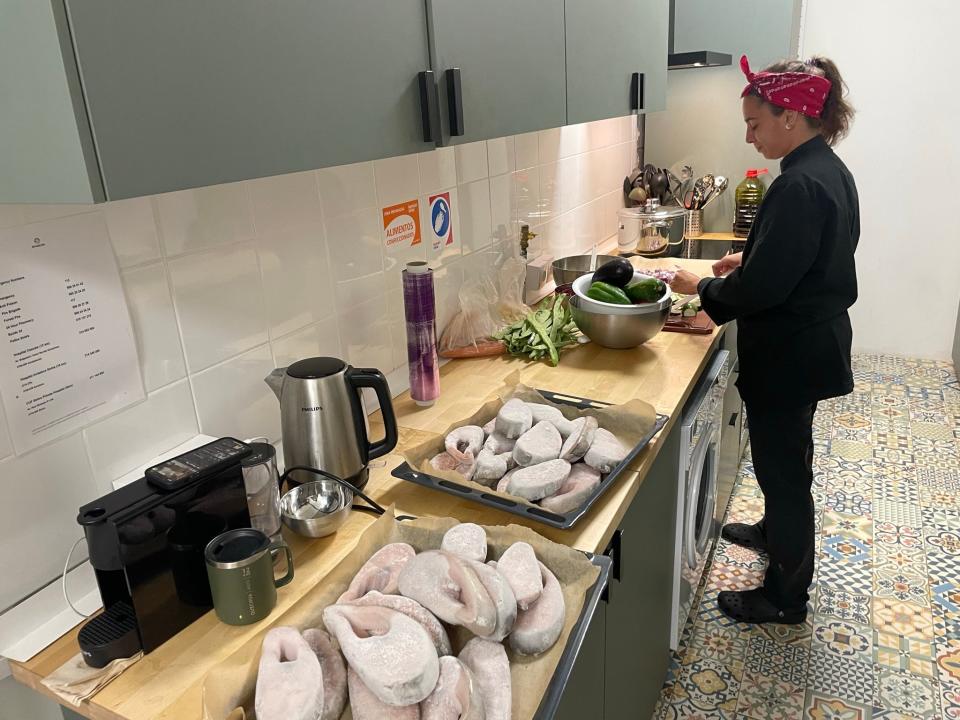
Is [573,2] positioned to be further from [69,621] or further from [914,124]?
[914,124]

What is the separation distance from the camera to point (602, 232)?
330 centimetres

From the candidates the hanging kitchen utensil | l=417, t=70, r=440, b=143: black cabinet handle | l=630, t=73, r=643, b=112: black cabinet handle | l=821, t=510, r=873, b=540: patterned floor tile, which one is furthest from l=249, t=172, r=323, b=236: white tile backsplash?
the hanging kitchen utensil

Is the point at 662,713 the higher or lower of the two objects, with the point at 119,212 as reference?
lower

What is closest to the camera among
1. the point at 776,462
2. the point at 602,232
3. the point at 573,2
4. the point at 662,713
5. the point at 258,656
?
the point at 258,656

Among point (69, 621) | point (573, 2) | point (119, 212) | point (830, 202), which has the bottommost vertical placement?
point (69, 621)

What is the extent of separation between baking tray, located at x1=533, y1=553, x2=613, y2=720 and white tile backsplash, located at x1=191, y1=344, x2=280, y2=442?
→ 0.71 meters

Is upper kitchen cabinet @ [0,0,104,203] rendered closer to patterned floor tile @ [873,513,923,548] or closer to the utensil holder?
patterned floor tile @ [873,513,923,548]

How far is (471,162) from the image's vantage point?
208 centimetres

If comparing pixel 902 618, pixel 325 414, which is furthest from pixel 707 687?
pixel 325 414

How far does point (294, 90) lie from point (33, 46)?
0.31 metres

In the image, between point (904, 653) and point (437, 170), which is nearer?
point (437, 170)

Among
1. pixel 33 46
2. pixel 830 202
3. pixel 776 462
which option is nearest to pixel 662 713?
pixel 776 462

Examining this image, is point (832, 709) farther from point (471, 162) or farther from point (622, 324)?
point (471, 162)

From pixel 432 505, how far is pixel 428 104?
69cm
